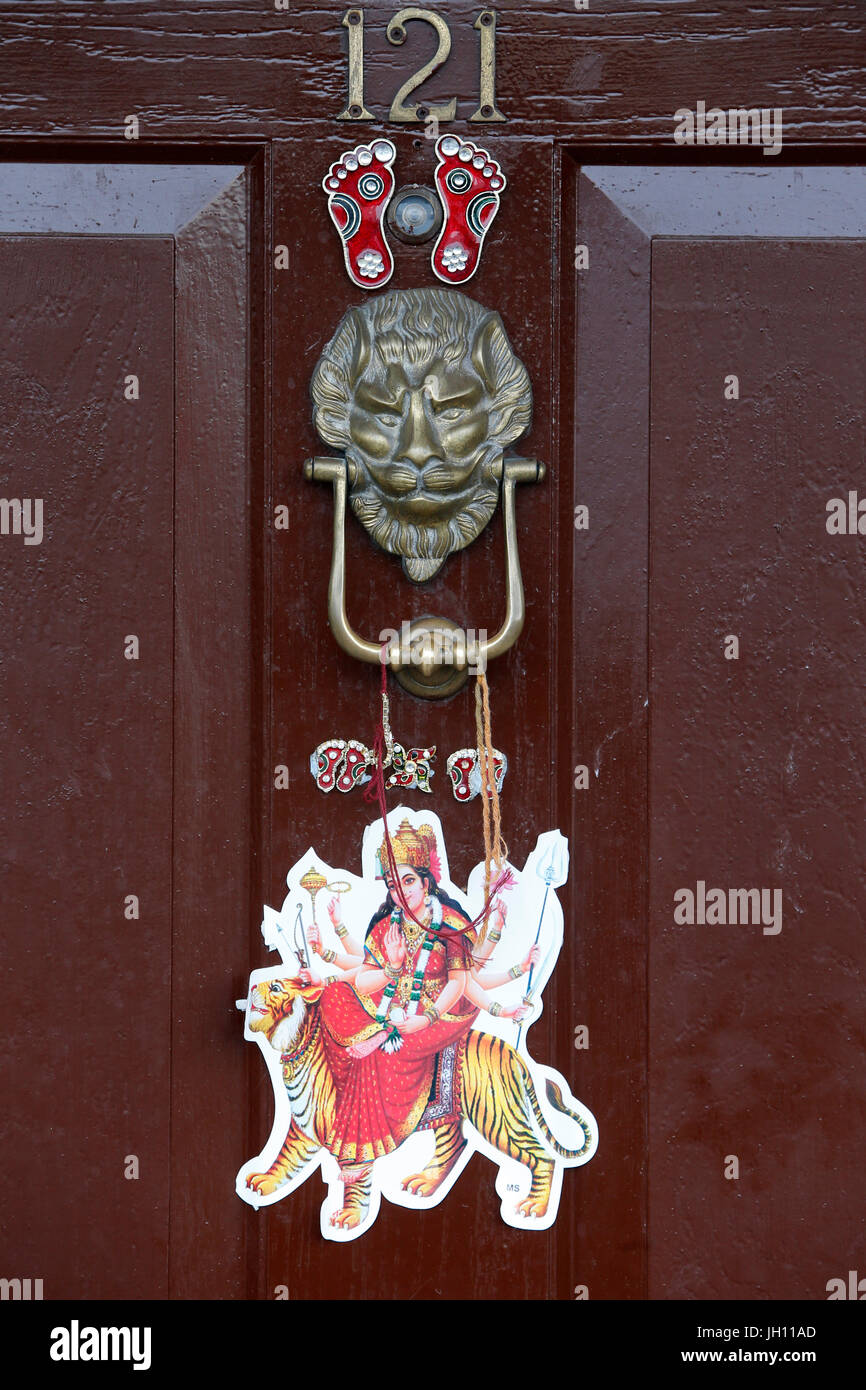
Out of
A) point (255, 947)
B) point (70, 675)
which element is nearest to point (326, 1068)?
point (255, 947)

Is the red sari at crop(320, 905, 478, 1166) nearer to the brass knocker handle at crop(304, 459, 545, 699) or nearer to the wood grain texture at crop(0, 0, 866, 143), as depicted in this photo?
the brass knocker handle at crop(304, 459, 545, 699)

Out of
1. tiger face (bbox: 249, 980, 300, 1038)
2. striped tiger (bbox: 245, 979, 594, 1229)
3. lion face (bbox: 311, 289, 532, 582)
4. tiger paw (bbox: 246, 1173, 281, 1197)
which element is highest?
lion face (bbox: 311, 289, 532, 582)

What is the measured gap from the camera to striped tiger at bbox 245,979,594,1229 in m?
0.87

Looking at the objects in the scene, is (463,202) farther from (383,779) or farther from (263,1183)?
(263,1183)

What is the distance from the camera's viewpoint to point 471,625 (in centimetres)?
87

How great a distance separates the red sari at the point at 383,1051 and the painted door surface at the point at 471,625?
0.05 m

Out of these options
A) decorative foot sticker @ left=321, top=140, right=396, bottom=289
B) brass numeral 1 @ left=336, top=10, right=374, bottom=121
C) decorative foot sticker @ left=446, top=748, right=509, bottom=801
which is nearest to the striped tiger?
decorative foot sticker @ left=446, top=748, right=509, bottom=801

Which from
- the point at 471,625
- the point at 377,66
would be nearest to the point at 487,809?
the point at 471,625

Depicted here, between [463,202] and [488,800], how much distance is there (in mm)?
430

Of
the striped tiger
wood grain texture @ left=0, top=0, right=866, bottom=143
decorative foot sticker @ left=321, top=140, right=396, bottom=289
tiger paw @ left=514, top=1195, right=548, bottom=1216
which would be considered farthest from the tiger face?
wood grain texture @ left=0, top=0, right=866, bottom=143

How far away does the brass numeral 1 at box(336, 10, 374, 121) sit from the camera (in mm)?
850

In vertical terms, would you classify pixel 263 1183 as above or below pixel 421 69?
below

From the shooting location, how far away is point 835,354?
87cm

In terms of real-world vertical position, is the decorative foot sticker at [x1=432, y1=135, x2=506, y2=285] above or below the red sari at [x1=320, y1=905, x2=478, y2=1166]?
above
